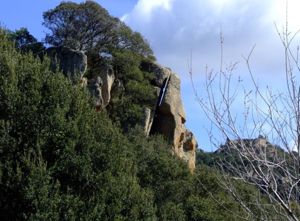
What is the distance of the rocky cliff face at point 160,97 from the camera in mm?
39656

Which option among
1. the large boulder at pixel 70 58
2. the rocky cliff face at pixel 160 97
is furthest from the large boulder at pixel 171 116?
the large boulder at pixel 70 58

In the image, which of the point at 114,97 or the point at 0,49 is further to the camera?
the point at 114,97

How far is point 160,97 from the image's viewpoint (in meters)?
44.5

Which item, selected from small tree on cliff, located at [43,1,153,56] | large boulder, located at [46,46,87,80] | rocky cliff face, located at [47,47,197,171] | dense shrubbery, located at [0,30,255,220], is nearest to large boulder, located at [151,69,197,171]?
rocky cliff face, located at [47,47,197,171]

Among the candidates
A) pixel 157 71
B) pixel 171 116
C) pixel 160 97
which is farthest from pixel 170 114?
pixel 157 71

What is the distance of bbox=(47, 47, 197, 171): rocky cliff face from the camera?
1561 inches

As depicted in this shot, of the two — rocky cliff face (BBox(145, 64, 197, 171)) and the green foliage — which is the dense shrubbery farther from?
rocky cliff face (BBox(145, 64, 197, 171))

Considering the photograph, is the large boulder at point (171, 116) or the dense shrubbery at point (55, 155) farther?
the large boulder at point (171, 116)

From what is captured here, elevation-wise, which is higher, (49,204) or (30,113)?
(30,113)

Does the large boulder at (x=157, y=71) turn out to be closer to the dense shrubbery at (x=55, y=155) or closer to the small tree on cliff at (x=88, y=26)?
the small tree on cliff at (x=88, y=26)

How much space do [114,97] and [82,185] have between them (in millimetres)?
25673

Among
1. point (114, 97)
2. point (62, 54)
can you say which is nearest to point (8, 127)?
point (62, 54)

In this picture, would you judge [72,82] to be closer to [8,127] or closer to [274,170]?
[8,127]

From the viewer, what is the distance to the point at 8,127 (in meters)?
16.3
